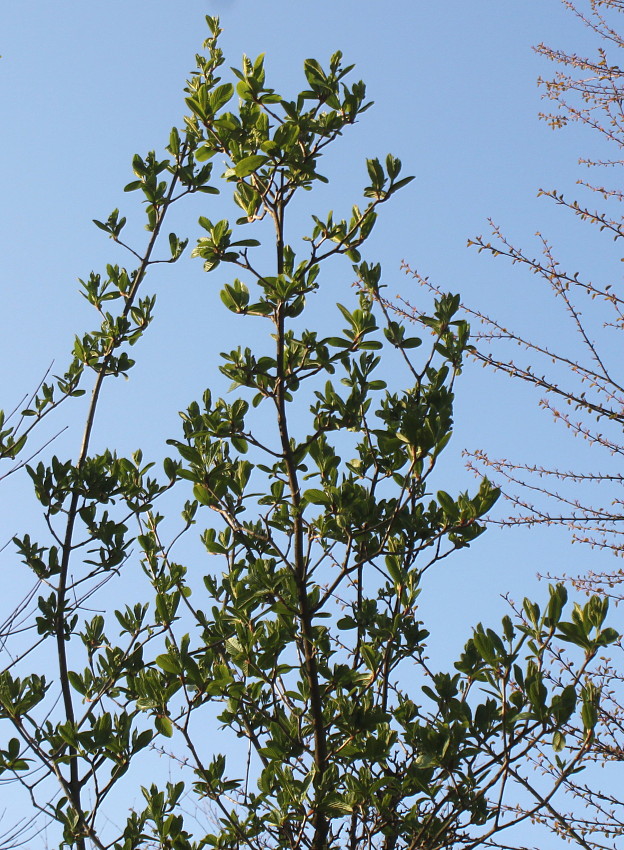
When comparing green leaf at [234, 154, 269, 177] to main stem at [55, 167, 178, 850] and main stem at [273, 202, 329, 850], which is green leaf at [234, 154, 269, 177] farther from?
main stem at [55, 167, 178, 850]

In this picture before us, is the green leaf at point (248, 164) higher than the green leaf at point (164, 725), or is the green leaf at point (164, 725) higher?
the green leaf at point (248, 164)

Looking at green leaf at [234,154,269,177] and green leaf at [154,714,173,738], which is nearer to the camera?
green leaf at [154,714,173,738]

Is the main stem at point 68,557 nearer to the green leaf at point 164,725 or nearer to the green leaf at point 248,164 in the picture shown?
the green leaf at point 164,725

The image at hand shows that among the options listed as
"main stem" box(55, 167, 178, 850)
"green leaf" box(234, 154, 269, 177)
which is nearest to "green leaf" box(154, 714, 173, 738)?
"main stem" box(55, 167, 178, 850)

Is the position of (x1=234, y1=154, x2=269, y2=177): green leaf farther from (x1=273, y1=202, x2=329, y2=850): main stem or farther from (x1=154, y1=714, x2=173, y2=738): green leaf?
(x1=154, y1=714, x2=173, y2=738): green leaf

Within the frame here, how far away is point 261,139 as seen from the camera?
256 centimetres

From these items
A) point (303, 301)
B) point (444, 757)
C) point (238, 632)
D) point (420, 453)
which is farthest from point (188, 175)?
point (444, 757)

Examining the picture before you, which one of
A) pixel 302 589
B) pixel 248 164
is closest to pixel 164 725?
pixel 302 589

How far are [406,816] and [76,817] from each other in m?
0.95

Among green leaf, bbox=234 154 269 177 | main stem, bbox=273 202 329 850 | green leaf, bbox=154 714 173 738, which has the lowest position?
green leaf, bbox=154 714 173 738

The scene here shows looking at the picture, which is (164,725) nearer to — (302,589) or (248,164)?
(302,589)

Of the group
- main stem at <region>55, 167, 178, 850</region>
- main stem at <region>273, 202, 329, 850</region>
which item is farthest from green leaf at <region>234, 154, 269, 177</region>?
main stem at <region>55, 167, 178, 850</region>

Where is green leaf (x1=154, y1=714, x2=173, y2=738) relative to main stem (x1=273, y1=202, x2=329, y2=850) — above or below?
below

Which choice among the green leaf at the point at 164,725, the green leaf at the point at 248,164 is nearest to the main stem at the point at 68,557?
the green leaf at the point at 164,725
